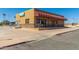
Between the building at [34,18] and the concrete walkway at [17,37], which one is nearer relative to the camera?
the concrete walkway at [17,37]

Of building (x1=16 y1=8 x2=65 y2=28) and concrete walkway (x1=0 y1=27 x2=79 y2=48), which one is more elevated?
building (x1=16 y1=8 x2=65 y2=28)

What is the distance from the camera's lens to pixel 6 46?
690cm

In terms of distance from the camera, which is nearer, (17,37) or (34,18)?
(17,37)

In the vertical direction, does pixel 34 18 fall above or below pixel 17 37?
above

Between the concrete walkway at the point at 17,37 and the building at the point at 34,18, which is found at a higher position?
the building at the point at 34,18

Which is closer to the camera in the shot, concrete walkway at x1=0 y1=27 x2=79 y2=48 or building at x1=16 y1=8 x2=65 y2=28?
concrete walkway at x1=0 y1=27 x2=79 y2=48

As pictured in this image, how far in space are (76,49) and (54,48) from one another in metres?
1.19
